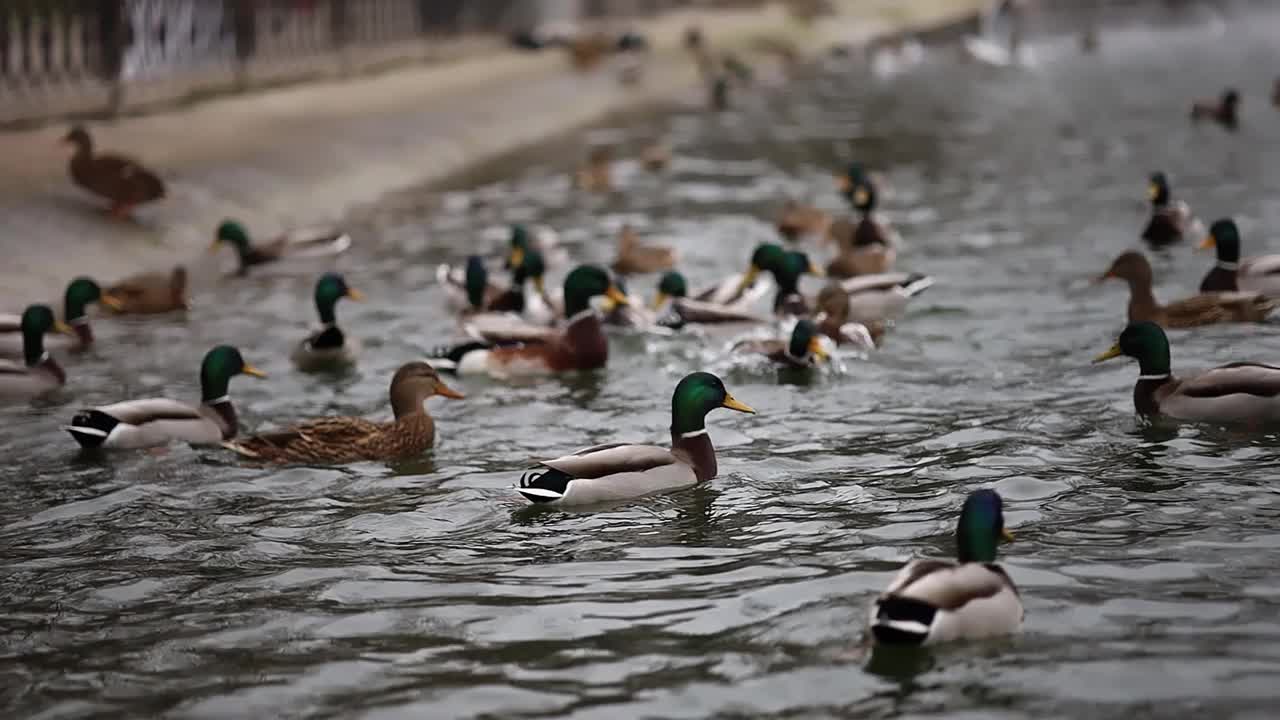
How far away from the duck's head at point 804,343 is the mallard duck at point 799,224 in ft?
26.0

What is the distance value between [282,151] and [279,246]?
761 centimetres

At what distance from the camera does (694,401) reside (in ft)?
36.9

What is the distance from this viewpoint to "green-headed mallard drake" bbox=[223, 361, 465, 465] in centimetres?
1188

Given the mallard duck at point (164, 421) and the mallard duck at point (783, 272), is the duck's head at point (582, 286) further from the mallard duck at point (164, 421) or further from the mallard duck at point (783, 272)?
the mallard duck at point (164, 421)

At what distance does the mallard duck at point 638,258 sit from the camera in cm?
2017

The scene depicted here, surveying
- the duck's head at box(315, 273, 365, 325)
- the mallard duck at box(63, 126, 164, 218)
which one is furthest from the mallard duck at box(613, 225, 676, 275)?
the mallard duck at box(63, 126, 164, 218)

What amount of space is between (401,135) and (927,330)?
1823 cm

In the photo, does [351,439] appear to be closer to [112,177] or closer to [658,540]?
[658,540]

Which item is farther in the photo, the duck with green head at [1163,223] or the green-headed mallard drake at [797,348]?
the duck with green head at [1163,223]

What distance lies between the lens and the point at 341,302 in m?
19.0

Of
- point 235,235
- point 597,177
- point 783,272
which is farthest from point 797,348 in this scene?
point 597,177

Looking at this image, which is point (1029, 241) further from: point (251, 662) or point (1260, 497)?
point (251, 662)

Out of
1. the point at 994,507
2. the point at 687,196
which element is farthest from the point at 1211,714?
the point at 687,196

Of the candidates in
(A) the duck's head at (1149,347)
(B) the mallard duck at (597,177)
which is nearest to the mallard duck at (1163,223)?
(A) the duck's head at (1149,347)
